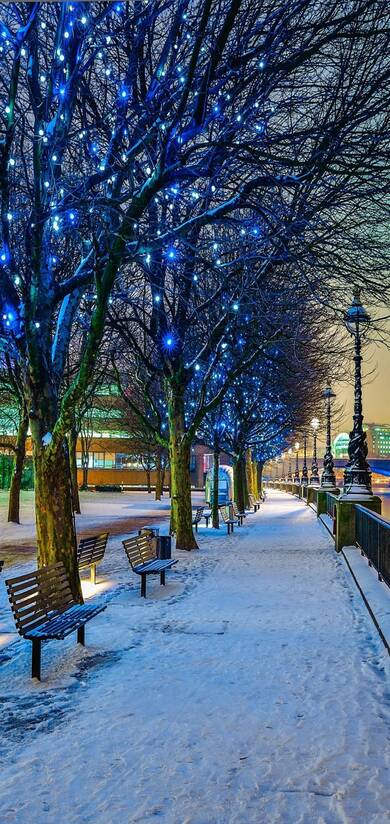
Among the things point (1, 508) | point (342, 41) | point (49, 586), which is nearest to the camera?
point (49, 586)

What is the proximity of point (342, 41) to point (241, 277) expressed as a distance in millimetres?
7614

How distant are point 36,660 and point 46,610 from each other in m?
0.98

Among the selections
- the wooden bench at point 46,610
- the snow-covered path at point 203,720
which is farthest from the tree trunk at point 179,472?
the wooden bench at point 46,610

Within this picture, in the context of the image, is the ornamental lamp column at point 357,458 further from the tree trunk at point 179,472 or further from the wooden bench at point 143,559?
the wooden bench at point 143,559

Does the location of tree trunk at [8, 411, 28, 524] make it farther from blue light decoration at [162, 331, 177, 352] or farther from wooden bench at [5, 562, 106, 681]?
wooden bench at [5, 562, 106, 681]

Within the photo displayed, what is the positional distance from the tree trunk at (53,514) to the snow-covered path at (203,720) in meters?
1.12

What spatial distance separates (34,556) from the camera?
16.9m

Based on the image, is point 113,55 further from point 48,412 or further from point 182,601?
point 182,601

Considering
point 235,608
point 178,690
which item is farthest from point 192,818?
point 235,608

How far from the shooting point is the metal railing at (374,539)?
1014 cm

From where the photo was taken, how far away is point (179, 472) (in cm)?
1864

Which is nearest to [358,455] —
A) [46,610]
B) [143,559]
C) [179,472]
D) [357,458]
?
[357,458]

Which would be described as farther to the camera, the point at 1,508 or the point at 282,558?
the point at 1,508

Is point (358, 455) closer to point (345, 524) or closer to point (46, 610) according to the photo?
point (345, 524)
